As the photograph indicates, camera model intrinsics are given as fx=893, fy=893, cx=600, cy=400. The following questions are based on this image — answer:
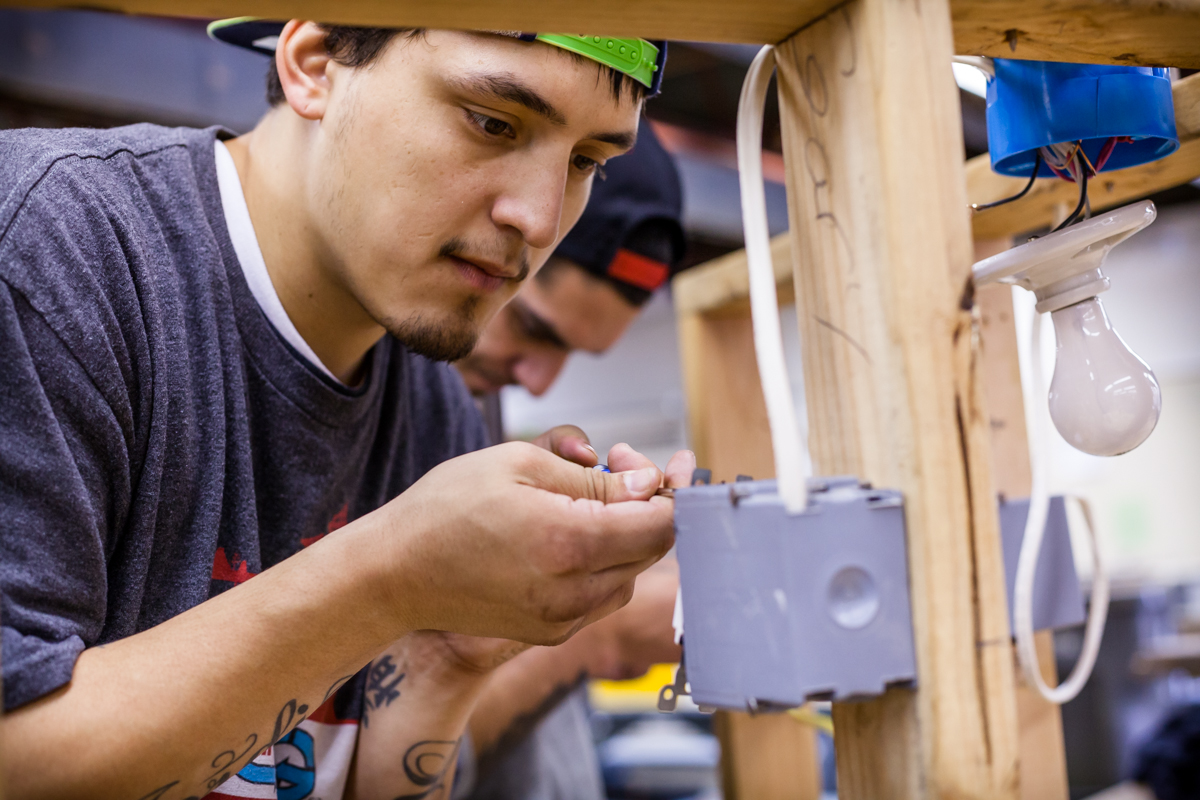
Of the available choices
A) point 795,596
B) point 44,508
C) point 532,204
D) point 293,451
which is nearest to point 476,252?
point 532,204

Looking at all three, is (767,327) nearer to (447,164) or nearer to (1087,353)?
(1087,353)

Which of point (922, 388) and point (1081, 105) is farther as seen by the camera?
point (1081, 105)

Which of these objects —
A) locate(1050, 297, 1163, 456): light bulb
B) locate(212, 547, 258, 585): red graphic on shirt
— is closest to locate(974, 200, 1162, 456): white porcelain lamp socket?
locate(1050, 297, 1163, 456): light bulb

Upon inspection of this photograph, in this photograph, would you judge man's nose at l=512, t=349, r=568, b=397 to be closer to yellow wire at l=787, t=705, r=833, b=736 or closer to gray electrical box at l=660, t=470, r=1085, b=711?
yellow wire at l=787, t=705, r=833, b=736

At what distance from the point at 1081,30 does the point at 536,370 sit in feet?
3.93

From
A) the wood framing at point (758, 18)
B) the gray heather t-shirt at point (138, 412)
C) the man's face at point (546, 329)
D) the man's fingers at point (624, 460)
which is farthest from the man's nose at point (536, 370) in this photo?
the wood framing at point (758, 18)

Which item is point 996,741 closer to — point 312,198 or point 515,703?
point 312,198

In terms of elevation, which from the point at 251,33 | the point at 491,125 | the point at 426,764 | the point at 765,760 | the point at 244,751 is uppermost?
the point at 251,33

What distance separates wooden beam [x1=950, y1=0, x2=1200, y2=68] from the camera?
1.52 feet

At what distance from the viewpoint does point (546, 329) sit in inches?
61.6

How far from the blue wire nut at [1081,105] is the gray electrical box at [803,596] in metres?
0.32

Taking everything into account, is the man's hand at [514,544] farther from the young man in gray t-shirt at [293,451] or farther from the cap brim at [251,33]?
the cap brim at [251,33]

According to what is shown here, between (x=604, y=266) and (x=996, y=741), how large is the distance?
1.19 meters

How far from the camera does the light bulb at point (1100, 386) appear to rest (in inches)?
21.6
